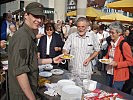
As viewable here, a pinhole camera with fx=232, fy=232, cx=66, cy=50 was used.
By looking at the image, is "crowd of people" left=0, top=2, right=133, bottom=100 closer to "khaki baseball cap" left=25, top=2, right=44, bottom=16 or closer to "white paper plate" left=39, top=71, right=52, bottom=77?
"khaki baseball cap" left=25, top=2, right=44, bottom=16

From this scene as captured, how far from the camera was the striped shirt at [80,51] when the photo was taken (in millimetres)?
4184

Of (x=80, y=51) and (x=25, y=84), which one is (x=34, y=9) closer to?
(x=25, y=84)

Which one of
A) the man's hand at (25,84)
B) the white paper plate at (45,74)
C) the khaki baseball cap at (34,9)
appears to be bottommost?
the white paper plate at (45,74)

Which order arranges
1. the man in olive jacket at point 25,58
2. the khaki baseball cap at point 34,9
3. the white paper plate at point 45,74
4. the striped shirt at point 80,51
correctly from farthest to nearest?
the striped shirt at point 80,51
the white paper plate at point 45,74
the khaki baseball cap at point 34,9
the man in olive jacket at point 25,58

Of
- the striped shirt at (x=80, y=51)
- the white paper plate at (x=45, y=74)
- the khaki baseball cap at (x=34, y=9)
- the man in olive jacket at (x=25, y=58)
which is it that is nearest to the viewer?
the man in olive jacket at (x=25, y=58)

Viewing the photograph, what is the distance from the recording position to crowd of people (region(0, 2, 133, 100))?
2.37 m

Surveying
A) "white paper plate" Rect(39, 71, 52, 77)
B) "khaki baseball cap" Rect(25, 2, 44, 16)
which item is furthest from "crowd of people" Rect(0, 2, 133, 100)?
"white paper plate" Rect(39, 71, 52, 77)

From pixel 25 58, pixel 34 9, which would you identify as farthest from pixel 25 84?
pixel 34 9

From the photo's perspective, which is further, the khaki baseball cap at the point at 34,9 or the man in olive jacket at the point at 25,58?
the khaki baseball cap at the point at 34,9

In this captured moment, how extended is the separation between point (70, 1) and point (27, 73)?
44839mm

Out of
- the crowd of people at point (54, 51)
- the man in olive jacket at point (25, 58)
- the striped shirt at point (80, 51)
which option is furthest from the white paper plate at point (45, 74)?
the man in olive jacket at point (25, 58)

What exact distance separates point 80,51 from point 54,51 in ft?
5.12

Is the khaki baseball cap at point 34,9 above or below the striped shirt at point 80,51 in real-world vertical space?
above

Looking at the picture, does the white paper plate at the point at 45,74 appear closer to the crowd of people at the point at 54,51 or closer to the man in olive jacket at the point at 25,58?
the crowd of people at the point at 54,51
